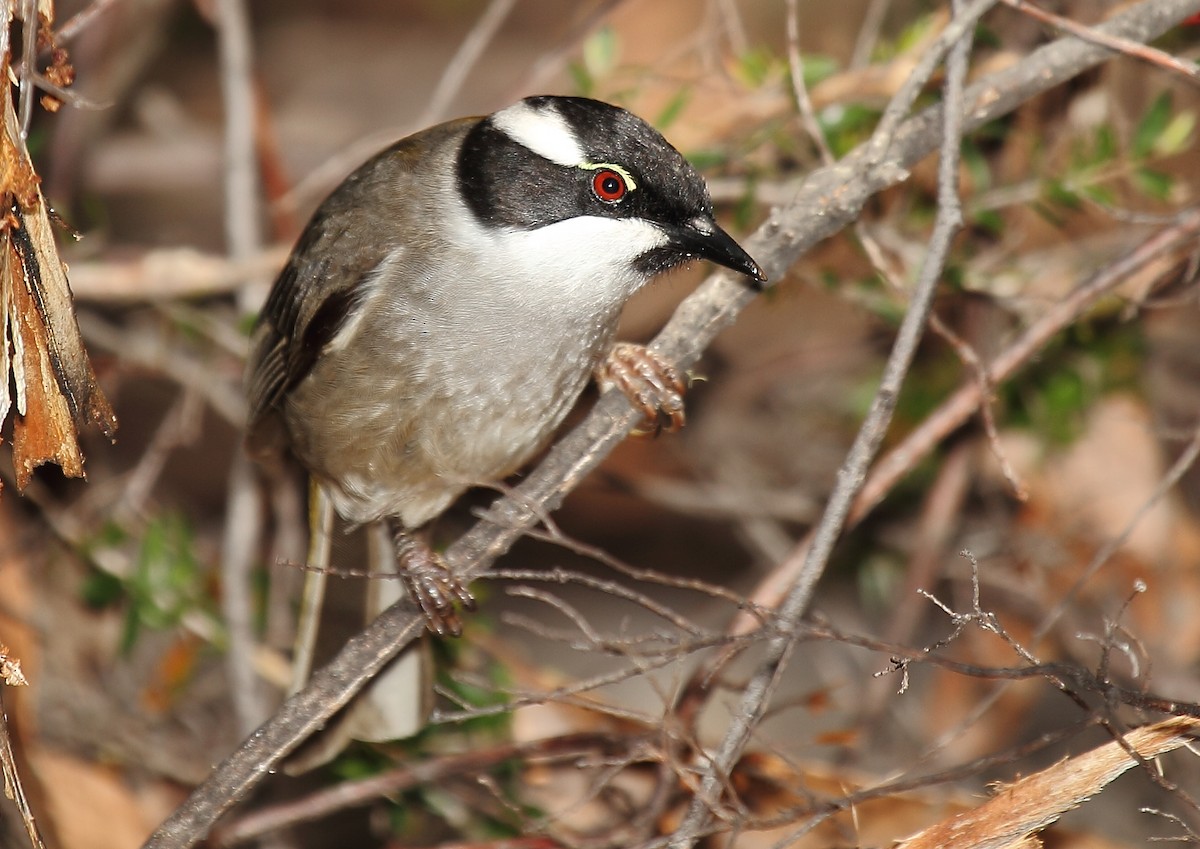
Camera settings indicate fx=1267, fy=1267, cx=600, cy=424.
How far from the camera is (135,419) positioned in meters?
6.59

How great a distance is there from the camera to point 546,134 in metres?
3.49

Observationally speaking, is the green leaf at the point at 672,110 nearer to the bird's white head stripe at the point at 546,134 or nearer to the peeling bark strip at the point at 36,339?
the bird's white head stripe at the point at 546,134

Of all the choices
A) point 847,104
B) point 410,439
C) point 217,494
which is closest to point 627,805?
point 410,439

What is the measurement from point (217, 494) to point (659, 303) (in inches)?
99.3

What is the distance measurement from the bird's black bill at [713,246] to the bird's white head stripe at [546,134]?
34 centimetres

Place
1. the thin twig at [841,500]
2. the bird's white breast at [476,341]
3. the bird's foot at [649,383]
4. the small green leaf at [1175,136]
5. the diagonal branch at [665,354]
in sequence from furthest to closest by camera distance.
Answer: the small green leaf at [1175,136], the bird's foot at [649,383], the bird's white breast at [476,341], the diagonal branch at [665,354], the thin twig at [841,500]

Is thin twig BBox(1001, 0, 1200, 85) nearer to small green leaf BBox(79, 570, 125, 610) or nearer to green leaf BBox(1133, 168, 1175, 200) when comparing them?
green leaf BBox(1133, 168, 1175, 200)

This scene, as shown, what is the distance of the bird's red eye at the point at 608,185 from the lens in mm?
3398

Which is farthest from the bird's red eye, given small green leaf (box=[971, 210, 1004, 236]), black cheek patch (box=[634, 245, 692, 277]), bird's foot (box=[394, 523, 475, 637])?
small green leaf (box=[971, 210, 1004, 236])

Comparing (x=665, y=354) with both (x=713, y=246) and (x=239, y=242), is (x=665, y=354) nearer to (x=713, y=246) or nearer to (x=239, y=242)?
(x=713, y=246)

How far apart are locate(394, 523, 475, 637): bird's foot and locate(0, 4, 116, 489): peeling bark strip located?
0.97 metres

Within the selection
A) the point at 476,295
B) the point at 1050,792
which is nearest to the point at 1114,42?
the point at 476,295

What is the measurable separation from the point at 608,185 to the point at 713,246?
339 mm

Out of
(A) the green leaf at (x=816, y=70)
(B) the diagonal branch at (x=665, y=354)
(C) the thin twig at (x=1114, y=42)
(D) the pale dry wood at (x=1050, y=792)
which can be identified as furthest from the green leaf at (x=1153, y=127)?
(D) the pale dry wood at (x=1050, y=792)
